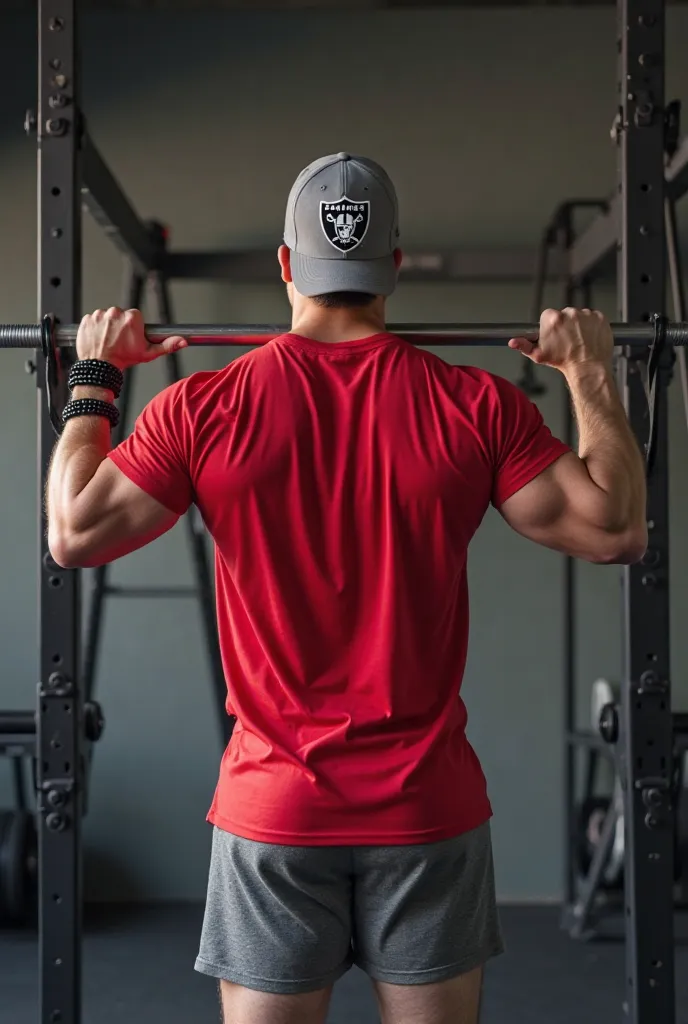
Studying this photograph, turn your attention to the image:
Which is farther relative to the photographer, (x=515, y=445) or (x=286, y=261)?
(x=286, y=261)

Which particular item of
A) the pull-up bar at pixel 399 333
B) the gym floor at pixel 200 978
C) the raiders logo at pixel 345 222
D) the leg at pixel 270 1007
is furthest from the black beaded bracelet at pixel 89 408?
the gym floor at pixel 200 978

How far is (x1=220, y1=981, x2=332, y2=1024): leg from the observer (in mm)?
1510

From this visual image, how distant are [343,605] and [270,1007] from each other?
0.55 metres

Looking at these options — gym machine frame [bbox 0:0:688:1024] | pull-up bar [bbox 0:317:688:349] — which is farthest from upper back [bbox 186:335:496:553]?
gym machine frame [bbox 0:0:688:1024]

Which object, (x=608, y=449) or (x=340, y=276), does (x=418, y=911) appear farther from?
(x=340, y=276)

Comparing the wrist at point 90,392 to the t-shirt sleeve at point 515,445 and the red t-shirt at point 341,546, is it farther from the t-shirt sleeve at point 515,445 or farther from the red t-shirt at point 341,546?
the t-shirt sleeve at point 515,445

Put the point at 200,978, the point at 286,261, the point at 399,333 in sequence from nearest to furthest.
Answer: the point at 286,261, the point at 399,333, the point at 200,978

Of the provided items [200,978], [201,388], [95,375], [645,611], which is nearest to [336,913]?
[201,388]

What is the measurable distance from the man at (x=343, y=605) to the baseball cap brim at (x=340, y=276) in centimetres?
8

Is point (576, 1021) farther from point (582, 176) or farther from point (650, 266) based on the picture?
point (582, 176)

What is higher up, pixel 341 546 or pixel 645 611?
pixel 341 546

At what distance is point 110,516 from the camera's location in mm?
1531

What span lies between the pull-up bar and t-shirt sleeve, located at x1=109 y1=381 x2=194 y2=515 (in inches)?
15.4

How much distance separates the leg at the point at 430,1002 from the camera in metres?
1.53
